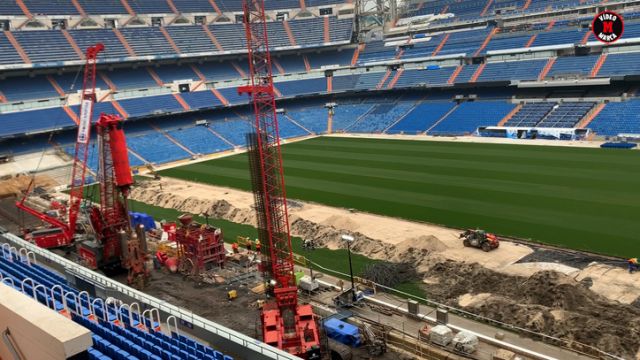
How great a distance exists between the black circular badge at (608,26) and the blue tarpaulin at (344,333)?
17.1m

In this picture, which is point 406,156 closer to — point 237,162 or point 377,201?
point 377,201

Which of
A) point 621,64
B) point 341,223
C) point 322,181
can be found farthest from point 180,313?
point 621,64

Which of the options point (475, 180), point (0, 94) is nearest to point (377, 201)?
point (475, 180)

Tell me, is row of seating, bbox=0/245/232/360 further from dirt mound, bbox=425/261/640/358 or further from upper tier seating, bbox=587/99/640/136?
upper tier seating, bbox=587/99/640/136

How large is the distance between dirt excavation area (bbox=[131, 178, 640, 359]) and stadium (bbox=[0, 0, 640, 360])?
0.45 feet

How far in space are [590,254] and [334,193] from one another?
2209cm

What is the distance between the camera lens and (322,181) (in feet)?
162

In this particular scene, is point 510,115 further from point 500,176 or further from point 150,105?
point 150,105

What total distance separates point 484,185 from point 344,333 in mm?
25410

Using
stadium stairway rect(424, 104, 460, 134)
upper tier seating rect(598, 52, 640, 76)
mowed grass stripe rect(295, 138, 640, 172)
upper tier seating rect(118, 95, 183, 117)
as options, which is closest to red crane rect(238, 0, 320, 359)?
mowed grass stripe rect(295, 138, 640, 172)

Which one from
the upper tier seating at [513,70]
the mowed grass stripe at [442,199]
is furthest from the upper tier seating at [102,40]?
the upper tier seating at [513,70]

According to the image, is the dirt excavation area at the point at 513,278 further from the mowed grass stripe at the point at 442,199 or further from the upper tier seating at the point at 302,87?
the upper tier seating at the point at 302,87

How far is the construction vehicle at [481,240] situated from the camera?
29316mm

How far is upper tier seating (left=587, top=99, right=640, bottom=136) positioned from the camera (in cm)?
5541
